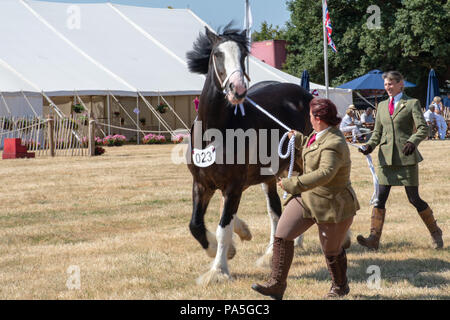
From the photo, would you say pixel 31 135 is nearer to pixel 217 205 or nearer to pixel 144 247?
pixel 217 205

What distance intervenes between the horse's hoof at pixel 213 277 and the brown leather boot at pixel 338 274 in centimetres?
100

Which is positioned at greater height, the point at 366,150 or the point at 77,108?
the point at 77,108

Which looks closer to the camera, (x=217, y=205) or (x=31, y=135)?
(x=217, y=205)

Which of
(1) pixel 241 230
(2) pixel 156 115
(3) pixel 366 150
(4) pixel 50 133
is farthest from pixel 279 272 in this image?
(2) pixel 156 115

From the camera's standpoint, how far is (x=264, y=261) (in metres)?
5.86

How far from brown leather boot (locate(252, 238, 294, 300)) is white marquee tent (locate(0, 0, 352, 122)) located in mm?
20871

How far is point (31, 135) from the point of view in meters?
22.4

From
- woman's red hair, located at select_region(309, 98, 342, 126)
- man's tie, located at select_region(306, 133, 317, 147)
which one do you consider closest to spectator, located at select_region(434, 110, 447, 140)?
man's tie, located at select_region(306, 133, 317, 147)

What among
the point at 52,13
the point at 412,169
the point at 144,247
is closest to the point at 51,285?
the point at 144,247

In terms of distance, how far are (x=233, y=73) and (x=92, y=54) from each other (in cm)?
2434

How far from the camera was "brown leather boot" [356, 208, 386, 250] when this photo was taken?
6.44 metres

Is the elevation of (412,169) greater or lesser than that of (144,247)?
greater

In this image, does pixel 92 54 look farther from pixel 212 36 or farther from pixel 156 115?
pixel 212 36
